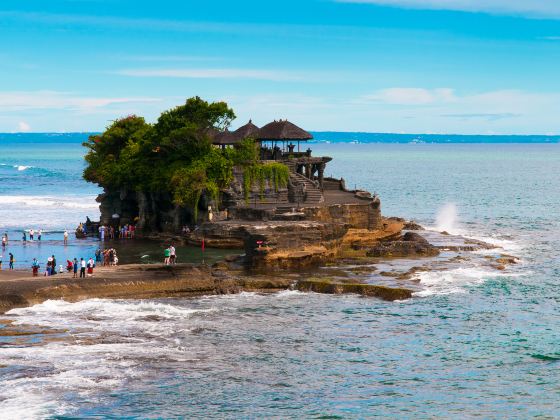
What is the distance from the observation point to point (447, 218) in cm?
9719

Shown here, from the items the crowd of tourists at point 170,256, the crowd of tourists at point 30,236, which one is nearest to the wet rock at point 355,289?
the crowd of tourists at point 170,256

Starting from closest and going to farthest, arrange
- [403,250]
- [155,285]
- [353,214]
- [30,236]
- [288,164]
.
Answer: [155,285] < [403,250] < [353,214] < [30,236] < [288,164]

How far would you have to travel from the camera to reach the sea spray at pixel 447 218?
8669 cm

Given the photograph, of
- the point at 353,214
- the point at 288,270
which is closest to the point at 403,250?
the point at 353,214

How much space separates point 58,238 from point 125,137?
482 inches

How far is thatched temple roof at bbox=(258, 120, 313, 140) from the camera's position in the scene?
2975 inches

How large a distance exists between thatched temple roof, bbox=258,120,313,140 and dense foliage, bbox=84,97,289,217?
8.17 ft

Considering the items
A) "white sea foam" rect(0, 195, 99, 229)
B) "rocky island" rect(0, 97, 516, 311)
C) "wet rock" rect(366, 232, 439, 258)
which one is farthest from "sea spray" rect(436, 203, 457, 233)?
"white sea foam" rect(0, 195, 99, 229)

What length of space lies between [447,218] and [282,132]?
97.5 ft

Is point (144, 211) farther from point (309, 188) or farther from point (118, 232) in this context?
point (309, 188)

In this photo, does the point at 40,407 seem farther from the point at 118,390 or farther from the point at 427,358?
the point at 427,358

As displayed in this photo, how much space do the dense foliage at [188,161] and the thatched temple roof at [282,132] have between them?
2490 millimetres

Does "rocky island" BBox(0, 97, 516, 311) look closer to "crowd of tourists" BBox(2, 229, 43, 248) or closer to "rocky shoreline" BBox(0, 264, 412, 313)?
"rocky shoreline" BBox(0, 264, 412, 313)

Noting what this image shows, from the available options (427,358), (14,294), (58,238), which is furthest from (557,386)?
(58,238)
